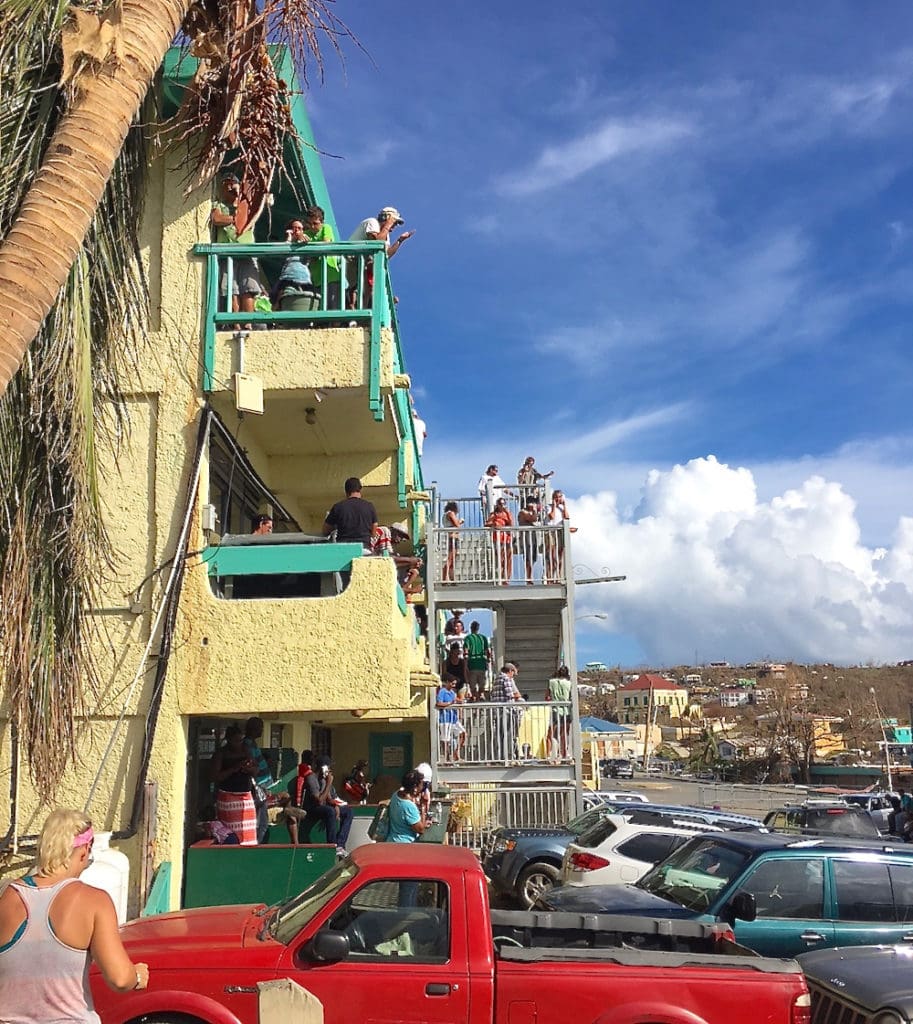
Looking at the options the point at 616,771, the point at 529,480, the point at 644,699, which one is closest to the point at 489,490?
the point at 529,480

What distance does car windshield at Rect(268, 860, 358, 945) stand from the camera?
491 cm

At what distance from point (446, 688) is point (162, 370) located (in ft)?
27.2

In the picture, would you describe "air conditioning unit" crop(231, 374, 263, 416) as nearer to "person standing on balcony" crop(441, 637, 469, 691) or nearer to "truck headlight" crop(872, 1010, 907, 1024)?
"truck headlight" crop(872, 1010, 907, 1024)

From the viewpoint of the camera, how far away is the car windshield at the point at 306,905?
4.91 meters

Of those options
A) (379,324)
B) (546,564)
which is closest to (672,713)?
(546,564)

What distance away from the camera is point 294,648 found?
28.6 ft

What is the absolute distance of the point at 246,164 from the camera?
7.08m

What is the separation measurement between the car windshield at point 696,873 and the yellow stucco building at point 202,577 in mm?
2670

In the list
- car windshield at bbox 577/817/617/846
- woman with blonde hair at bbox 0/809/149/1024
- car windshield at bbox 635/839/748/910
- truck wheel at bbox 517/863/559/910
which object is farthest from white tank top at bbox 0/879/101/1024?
truck wheel at bbox 517/863/559/910

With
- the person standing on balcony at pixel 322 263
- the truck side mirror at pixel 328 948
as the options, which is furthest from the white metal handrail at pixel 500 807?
the truck side mirror at pixel 328 948

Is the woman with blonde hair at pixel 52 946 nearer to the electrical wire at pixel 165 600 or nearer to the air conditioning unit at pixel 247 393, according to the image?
the electrical wire at pixel 165 600

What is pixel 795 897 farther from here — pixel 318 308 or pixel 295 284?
pixel 295 284

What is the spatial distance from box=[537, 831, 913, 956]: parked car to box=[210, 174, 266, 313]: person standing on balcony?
621 centimetres

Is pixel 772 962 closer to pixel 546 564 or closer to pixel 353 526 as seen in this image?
pixel 353 526
